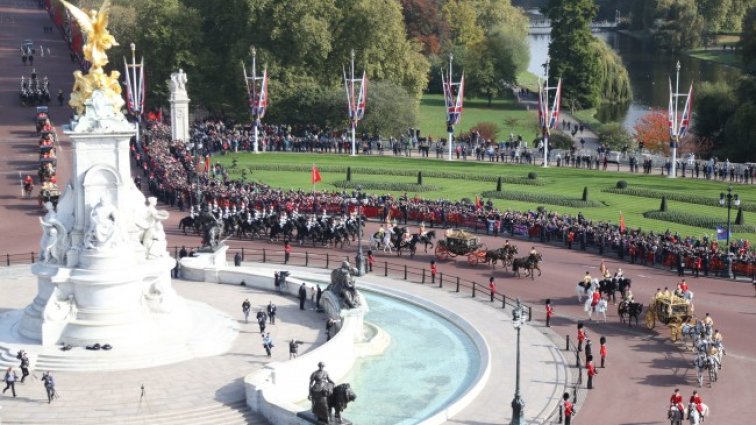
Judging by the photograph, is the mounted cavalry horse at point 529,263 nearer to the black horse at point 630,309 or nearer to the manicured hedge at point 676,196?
the black horse at point 630,309

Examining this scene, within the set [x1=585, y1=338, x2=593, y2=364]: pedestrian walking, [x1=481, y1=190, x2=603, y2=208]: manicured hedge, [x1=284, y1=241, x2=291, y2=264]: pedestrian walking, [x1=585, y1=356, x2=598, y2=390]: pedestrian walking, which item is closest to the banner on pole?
[x1=481, y1=190, x2=603, y2=208]: manicured hedge

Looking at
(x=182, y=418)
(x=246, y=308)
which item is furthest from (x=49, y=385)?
(x=246, y=308)

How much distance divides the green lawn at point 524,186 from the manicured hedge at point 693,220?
48cm

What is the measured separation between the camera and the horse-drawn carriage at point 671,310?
46.3 meters

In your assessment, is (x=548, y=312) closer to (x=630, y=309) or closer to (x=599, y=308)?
(x=599, y=308)

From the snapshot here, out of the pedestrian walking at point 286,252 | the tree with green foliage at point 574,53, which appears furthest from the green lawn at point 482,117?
the pedestrian walking at point 286,252

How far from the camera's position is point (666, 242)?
59.4 m

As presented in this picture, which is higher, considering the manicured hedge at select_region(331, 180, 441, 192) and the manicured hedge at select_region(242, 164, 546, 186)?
the manicured hedge at select_region(242, 164, 546, 186)

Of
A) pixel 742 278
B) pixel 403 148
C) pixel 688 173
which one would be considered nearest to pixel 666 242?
pixel 742 278

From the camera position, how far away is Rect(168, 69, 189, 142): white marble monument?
92.1 metres

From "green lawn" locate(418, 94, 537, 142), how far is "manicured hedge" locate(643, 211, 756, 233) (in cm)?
4093

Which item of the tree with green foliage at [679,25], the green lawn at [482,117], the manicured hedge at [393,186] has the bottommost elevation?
the manicured hedge at [393,186]

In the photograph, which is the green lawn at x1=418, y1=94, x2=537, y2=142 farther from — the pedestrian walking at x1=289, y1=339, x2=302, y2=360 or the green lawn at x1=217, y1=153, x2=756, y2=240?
the pedestrian walking at x1=289, y1=339, x2=302, y2=360

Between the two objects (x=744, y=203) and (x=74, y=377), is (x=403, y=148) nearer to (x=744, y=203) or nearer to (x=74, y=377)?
(x=744, y=203)
